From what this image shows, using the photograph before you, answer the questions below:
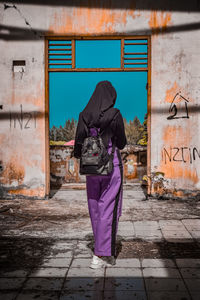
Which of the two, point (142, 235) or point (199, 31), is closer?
point (142, 235)

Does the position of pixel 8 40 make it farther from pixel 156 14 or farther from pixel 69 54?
pixel 156 14

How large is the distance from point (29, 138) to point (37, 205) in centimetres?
146

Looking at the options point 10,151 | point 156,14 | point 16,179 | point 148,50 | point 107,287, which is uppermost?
point 156,14

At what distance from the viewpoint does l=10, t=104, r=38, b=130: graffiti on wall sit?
714cm

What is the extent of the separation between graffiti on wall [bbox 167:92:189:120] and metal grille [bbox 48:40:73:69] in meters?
2.27

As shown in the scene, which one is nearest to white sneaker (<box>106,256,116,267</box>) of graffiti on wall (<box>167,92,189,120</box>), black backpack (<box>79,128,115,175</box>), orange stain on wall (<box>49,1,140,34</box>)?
black backpack (<box>79,128,115,175</box>)

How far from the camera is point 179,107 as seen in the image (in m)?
6.98

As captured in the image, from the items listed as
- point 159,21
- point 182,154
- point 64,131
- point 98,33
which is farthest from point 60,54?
point 64,131

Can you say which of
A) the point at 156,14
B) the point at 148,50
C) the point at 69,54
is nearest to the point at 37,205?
the point at 69,54

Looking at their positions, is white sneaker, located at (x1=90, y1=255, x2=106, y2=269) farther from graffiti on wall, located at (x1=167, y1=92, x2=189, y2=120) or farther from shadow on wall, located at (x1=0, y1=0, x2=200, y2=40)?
shadow on wall, located at (x1=0, y1=0, x2=200, y2=40)

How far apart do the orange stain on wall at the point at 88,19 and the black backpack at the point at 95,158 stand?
443 centimetres

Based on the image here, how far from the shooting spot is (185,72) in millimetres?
6969

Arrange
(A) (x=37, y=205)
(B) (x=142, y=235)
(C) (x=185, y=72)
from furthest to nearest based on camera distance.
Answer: (C) (x=185, y=72) → (A) (x=37, y=205) → (B) (x=142, y=235)

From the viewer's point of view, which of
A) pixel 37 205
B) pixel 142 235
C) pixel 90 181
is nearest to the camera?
pixel 90 181
